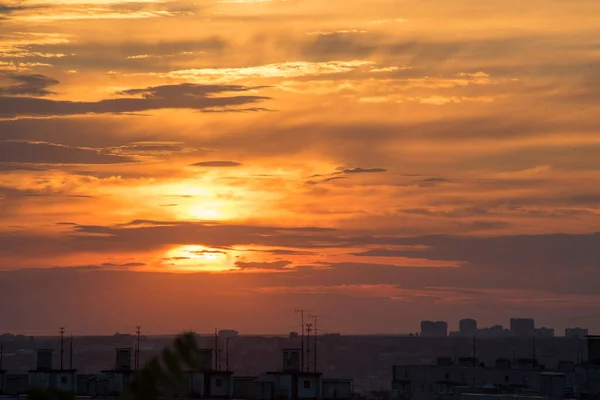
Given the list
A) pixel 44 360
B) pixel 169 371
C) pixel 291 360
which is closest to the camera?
pixel 169 371

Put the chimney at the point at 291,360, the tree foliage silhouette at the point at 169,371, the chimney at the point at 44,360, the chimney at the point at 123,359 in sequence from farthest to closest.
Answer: the chimney at the point at 44,360 < the chimney at the point at 123,359 < the chimney at the point at 291,360 < the tree foliage silhouette at the point at 169,371

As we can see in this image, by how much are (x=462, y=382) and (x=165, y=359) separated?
378 ft

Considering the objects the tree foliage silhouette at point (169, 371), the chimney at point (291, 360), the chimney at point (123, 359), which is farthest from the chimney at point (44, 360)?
the tree foliage silhouette at point (169, 371)

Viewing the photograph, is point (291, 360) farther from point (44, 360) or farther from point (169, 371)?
point (169, 371)

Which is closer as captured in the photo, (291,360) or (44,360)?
(291,360)

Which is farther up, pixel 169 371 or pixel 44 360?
pixel 44 360

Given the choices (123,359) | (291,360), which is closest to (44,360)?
(123,359)

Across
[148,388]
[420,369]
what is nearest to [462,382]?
[420,369]

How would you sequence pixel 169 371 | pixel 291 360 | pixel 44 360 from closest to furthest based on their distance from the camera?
pixel 169 371
pixel 291 360
pixel 44 360

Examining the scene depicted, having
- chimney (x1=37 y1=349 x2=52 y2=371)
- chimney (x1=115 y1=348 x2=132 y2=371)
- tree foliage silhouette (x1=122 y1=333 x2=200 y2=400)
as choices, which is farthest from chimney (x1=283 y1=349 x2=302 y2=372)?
tree foliage silhouette (x1=122 y1=333 x2=200 y2=400)

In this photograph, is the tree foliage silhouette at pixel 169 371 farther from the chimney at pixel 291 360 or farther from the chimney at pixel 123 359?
the chimney at pixel 123 359

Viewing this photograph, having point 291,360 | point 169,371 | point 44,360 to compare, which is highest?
point 291,360

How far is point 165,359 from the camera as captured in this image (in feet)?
64.0

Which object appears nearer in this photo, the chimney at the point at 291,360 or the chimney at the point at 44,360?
the chimney at the point at 291,360
